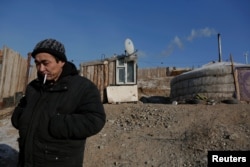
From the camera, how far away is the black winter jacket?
5.64 ft

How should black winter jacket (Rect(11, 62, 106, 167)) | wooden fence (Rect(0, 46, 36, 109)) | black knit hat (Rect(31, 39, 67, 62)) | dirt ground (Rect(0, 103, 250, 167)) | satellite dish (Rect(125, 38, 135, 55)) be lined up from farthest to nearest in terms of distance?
satellite dish (Rect(125, 38, 135, 55)) < wooden fence (Rect(0, 46, 36, 109)) < dirt ground (Rect(0, 103, 250, 167)) < black knit hat (Rect(31, 39, 67, 62)) < black winter jacket (Rect(11, 62, 106, 167))

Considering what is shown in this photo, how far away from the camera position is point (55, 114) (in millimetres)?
1764

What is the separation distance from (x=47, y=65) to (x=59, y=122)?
0.37 m

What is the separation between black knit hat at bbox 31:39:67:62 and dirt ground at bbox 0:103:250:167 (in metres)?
3.84

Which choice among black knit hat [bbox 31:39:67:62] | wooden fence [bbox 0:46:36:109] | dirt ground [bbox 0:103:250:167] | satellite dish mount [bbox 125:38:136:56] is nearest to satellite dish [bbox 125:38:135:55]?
satellite dish mount [bbox 125:38:136:56]

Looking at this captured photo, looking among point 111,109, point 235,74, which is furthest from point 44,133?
point 235,74

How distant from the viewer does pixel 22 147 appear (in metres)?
1.80

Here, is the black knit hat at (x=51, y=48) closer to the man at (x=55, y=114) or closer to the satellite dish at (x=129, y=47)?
the man at (x=55, y=114)

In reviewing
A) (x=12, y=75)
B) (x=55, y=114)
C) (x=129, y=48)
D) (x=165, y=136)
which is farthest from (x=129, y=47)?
(x=55, y=114)

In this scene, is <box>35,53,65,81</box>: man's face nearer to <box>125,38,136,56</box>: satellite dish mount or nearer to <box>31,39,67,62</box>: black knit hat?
<box>31,39,67,62</box>: black knit hat

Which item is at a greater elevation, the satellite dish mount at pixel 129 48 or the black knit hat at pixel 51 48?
the satellite dish mount at pixel 129 48

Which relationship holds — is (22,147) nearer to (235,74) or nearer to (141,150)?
(141,150)

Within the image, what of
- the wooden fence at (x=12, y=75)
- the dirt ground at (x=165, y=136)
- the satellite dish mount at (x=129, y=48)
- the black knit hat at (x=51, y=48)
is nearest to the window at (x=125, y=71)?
the satellite dish mount at (x=129, y=48)

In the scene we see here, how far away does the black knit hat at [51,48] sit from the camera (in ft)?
6.04
